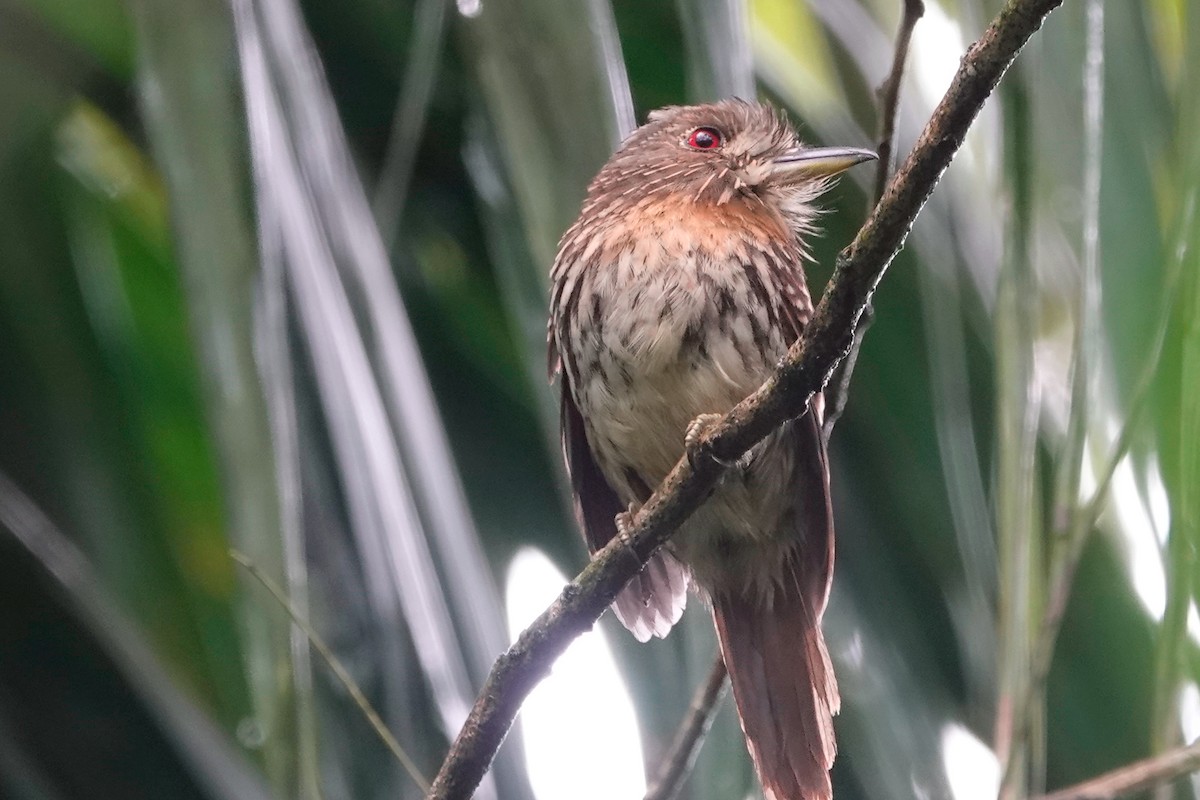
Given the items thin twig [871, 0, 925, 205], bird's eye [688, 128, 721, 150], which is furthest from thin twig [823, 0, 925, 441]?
bird's eye [688, 128, 721, 150]

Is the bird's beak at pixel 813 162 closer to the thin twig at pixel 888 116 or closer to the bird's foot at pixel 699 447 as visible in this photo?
the thin twig at pixel 888 116

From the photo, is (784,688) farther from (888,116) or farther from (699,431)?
(888,116)

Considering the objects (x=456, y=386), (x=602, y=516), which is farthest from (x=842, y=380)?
(x=602, y=516)

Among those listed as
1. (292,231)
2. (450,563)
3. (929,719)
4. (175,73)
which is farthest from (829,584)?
(175,73)

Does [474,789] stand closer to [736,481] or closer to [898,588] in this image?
[898,588]

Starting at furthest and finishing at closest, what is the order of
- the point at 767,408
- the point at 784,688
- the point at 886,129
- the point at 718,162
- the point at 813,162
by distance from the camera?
the point at 718,162, the point at 784,688, the point at 813,162, the point at 886,129, the point at 767,408

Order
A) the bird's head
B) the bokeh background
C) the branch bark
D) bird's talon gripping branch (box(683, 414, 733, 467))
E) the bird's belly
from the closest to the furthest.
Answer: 1. the branch bark
2. the bokeh background
3. bird's talon gripping branch (box(683, 414, 733, 467))
4. the bird's belly
5. the bird's head

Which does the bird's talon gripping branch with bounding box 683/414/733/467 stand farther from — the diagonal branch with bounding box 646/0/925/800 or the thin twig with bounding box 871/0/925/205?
the thin twig with bounding box 871/0/925/205
